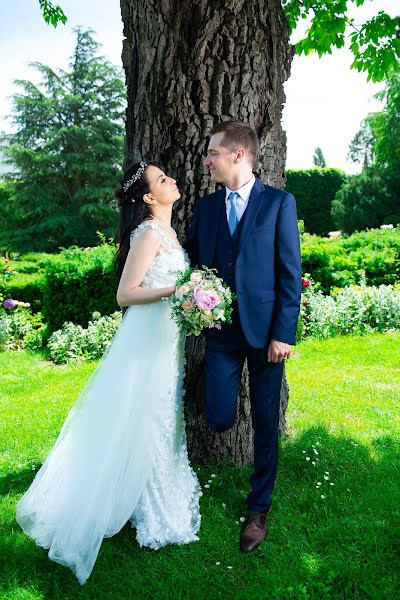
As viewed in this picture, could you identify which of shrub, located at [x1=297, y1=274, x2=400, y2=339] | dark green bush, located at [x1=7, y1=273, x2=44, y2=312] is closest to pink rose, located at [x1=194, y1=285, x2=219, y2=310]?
shrub, located at [x1=297, y1=274, x2=400, y2=339]

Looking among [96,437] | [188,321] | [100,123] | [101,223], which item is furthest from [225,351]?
[100,123]

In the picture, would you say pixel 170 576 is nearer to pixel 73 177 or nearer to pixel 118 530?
pixel 118 530

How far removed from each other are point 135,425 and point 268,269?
116 centimetres

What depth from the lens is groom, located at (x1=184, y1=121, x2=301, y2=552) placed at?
312 centimetres

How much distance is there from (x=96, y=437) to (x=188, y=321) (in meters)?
0.93

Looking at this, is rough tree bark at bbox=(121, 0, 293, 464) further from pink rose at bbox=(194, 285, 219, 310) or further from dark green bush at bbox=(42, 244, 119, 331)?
dark green bush at bbox=(42, 244, 119, 331)

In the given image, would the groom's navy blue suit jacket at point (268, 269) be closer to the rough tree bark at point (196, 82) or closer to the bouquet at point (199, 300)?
the bouquet at point (199, 300)

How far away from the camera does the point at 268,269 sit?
3152mm

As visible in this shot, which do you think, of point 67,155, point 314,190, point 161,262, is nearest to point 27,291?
point 161,262

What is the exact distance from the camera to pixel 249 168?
3248mm

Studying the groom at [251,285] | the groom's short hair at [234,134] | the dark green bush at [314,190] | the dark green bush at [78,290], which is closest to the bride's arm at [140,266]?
the groom at [251,285]

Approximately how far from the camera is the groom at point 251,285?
3.12m

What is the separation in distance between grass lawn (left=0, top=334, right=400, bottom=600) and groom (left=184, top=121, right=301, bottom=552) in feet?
0.70

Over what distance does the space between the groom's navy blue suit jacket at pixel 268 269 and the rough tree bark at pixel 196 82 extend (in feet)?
2.54
